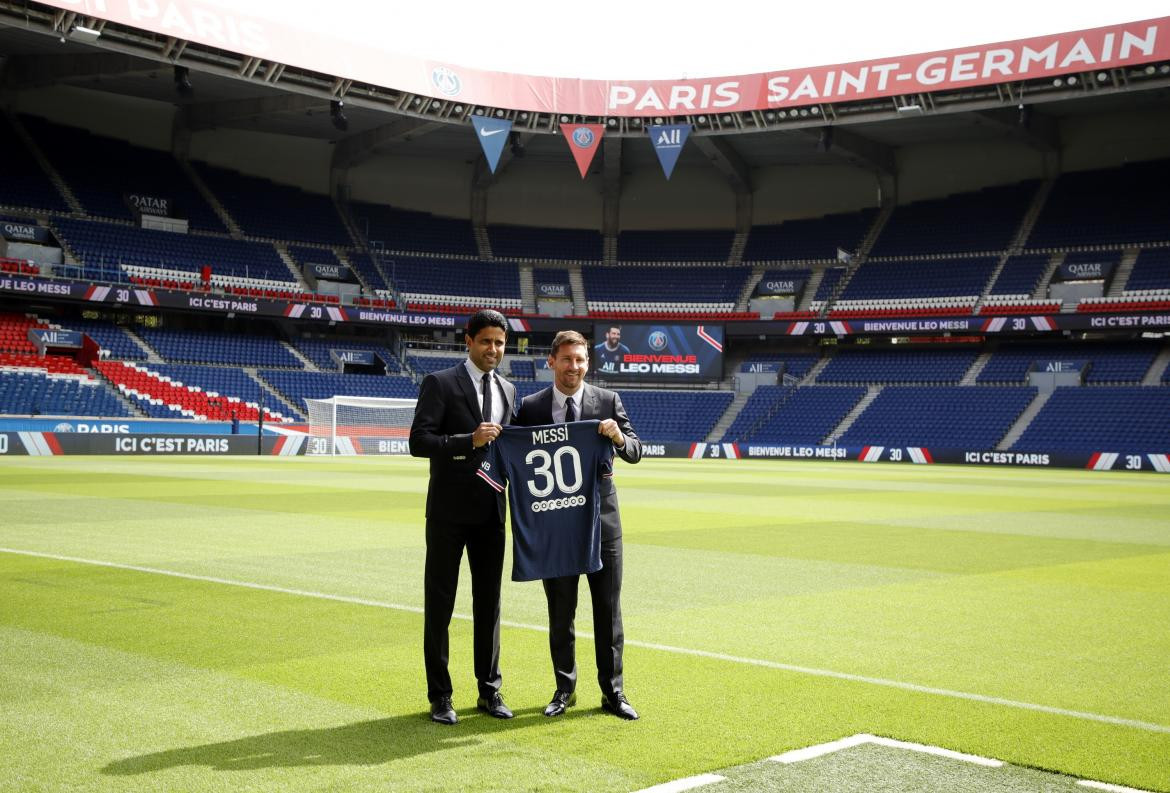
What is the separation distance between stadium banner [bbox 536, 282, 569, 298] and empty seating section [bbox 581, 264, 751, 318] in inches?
53.8

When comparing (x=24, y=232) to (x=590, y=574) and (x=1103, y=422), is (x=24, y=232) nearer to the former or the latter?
(x=1103, y=422)

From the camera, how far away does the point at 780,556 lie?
14.0 m

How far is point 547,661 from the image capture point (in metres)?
7.68

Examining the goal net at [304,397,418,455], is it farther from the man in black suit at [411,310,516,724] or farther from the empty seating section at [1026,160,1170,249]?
the man in black suit at [411,310,516,724]

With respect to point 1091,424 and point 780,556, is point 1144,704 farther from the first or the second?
point 1091,424

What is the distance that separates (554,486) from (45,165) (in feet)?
196

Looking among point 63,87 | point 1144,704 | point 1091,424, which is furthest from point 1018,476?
point 63,87

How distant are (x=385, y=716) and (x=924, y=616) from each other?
17.5 ft

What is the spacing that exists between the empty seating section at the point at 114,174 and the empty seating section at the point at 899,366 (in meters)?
35.3

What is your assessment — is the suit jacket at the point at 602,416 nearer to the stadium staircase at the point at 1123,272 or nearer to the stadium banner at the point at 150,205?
the stadium staircase at the point at 1123,272

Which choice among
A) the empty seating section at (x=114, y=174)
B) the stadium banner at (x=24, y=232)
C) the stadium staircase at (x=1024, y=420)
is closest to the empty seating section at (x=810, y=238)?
the stadium staircase at (x=1024, y=420)

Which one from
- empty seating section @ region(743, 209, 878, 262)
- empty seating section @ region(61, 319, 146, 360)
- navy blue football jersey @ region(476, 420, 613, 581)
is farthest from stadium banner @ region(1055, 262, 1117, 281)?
navy blue football jersey @ region(476, 420, 613, 581)

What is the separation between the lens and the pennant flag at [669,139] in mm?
56688

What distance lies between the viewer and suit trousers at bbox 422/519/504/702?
629 cm
